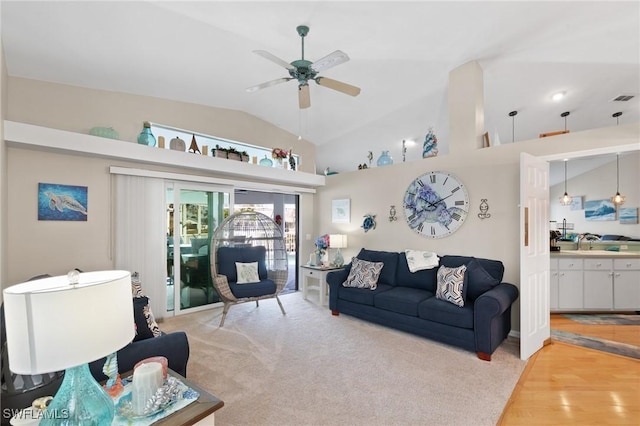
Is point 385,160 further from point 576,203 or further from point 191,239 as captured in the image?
point 576,203

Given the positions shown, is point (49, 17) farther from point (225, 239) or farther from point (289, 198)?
point (289, 198)

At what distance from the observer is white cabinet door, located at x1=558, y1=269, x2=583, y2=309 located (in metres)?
4.41

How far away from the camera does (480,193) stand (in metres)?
3.96

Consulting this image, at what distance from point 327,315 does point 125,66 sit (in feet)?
13.4

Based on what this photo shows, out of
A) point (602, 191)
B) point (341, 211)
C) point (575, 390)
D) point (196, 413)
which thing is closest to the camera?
point (196, 413)

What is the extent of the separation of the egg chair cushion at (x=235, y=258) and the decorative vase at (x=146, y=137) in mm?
1797

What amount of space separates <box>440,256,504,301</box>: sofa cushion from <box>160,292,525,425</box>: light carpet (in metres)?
0.66

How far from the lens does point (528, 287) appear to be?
10.2ft

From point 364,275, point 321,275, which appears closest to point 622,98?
point 364,275

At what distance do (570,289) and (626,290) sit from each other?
761 millimetres

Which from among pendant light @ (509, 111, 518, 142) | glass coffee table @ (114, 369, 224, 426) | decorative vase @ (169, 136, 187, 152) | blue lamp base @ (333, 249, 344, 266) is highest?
pendant light @ (509, 111, 518, 142)

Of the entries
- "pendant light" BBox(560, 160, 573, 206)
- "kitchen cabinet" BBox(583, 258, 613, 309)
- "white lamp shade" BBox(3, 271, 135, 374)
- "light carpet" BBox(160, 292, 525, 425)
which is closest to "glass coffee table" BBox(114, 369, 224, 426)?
"white lamp shade" BBox(3, 271, 135, 374)

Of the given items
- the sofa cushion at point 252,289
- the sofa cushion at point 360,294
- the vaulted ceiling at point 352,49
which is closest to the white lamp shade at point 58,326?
the vaulted ceiling at point 352,49

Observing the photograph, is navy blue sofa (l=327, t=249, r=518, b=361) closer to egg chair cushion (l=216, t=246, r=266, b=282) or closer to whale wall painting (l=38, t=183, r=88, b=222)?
egg chair cushion (l=216, t=246, r=266, b=282)
